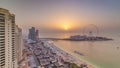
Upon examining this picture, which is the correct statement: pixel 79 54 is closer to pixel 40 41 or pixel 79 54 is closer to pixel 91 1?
pixel 40 41

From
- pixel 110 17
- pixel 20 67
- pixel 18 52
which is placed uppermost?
pixel 110 17

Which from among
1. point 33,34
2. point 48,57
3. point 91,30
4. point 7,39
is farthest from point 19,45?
point 91,30

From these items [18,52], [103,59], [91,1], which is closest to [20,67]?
[18,52]

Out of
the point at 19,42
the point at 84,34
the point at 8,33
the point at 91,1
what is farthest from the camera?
the point at 19,42

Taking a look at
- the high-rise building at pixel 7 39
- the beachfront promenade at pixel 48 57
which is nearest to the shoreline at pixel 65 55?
the beachfront promenade at pixel 48 57

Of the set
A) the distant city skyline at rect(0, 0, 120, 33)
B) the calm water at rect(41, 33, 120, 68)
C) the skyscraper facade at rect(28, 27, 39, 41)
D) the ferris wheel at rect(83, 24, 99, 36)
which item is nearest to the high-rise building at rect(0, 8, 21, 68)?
the distant city skyline at rect(0, 0, 120, 33)

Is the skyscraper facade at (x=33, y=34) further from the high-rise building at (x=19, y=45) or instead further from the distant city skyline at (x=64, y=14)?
the high-rise building at (x=19, y=45)
